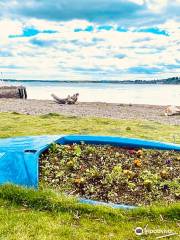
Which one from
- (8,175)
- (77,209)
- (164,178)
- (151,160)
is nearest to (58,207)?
(77,209)

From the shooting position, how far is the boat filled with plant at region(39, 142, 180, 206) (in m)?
7.24

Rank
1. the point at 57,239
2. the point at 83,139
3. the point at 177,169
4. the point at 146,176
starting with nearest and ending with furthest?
the point at 57,239 < the point at 146,176 < the point at 177,169 < the point at 83,139

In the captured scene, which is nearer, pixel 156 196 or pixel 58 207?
pixel 58 207

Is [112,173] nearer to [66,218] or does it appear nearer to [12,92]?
[66,218]

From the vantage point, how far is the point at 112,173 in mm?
7742

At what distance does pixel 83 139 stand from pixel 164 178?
86.2 inches

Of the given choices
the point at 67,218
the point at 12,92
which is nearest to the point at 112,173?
the point at 67,218

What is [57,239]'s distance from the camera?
5.71 meters

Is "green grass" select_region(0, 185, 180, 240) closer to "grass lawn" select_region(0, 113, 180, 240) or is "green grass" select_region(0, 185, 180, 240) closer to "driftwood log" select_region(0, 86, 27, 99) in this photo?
"grass lawn" select_region(0, 113, 180, 240)

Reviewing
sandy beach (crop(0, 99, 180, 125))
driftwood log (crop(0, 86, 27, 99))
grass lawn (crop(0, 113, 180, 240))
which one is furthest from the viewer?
driftwood log (crop(0, 86, 27, 99))

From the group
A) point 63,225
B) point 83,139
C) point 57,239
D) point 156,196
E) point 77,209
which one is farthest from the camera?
point 83,139

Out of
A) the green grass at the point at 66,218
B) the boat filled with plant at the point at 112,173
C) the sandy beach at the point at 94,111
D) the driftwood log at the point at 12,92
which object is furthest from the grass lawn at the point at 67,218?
the driftwood log at the point at 12,92

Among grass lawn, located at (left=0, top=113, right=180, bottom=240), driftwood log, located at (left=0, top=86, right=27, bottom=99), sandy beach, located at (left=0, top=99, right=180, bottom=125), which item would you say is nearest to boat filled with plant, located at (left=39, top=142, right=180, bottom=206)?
grass lawn, located at (left=0, top=113, right=180, bottom=240)

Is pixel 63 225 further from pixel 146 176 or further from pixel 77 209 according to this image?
pixel 146 176
